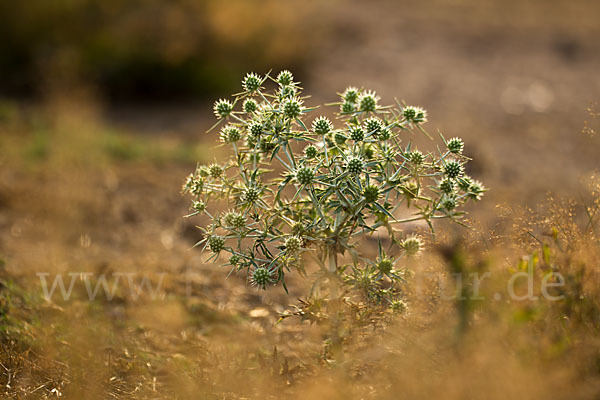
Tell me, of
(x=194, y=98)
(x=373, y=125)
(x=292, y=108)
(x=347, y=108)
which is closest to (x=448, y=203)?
(x=373, y=125)

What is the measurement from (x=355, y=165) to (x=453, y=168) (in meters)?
0.40

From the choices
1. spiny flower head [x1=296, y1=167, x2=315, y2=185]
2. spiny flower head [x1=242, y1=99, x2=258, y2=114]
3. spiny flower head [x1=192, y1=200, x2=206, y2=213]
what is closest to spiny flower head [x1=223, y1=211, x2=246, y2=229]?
spiny flower head [x1=192, y1=200, x2=206, y2=213]

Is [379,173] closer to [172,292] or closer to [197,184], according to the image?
A: [197,184]

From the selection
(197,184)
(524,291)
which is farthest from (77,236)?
(524,291)

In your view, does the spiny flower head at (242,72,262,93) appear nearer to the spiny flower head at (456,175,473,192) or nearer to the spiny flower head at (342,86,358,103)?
the spiny flower head at (342,86,358,103)

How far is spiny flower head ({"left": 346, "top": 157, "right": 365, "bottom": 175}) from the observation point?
7.63ft

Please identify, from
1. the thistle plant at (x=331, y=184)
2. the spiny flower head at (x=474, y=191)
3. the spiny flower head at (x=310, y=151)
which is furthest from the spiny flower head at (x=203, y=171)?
the spiny flower head at (x=474, y=191)

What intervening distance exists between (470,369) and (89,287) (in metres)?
2.41

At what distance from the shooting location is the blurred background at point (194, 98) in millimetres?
4330

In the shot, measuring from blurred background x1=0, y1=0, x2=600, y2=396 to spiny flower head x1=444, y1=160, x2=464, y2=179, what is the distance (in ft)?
3.32

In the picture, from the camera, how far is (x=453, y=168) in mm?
2379

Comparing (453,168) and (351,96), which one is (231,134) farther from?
(453,168)

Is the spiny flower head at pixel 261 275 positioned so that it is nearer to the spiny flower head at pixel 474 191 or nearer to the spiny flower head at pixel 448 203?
the spiny flower head at pixel 448 203

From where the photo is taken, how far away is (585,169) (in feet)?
18.7
